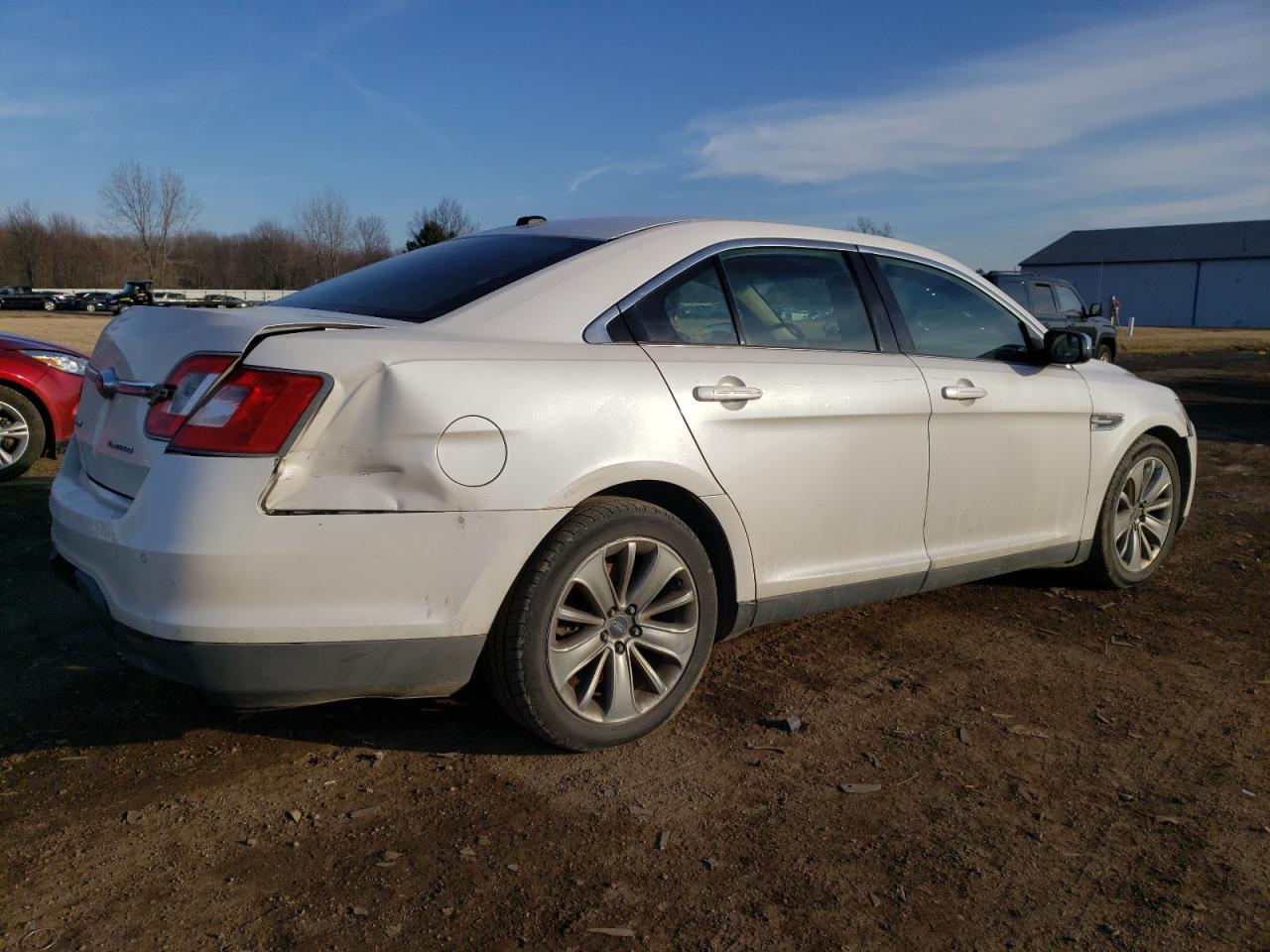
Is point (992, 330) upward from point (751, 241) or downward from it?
downward

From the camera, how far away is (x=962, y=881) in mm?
2600

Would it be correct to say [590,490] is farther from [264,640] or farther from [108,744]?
[108,744]

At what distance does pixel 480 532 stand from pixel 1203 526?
18.5 ft

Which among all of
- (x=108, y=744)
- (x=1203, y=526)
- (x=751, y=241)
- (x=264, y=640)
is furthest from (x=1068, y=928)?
(x=1203, y=526)

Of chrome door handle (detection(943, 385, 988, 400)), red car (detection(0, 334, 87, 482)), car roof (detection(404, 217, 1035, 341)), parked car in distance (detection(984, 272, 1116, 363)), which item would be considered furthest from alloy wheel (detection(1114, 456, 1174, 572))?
parked car in distance (detection(984, 272, 1116, 363))

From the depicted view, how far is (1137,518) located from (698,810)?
3321 mm

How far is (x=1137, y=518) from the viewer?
521 cm

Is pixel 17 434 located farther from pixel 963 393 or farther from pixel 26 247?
pixel 26 247

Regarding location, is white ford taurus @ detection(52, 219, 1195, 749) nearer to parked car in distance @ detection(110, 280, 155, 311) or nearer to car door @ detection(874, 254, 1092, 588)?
car door @ detection(874, 254, 1092, 588)

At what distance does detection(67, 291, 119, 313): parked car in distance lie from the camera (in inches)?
2562

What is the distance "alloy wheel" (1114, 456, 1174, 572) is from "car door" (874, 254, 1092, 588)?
418 mm

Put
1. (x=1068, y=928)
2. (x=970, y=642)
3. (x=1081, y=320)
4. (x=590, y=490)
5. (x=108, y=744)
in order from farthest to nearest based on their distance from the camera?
(x=1081, y=320) → (x=970, y=642) → (x=108, y=744) → (x=590, y=490) → (x=1068, y=928)

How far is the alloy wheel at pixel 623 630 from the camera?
3135 mm

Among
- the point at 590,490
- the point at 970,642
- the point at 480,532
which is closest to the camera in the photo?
the point at 480,532
